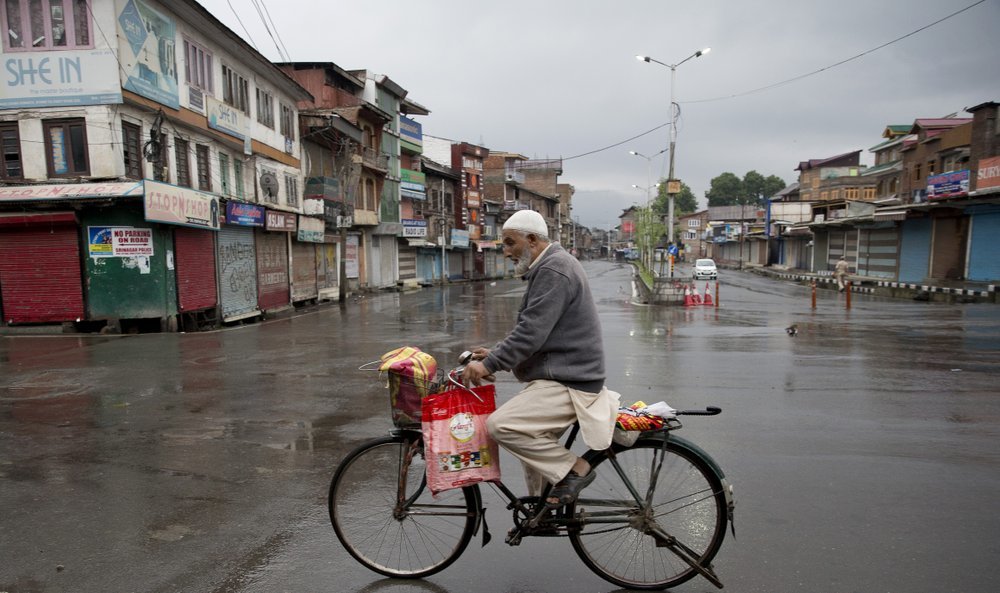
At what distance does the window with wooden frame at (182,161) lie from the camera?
17.2 metres

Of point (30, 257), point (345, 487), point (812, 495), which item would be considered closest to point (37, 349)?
point (30, 257)

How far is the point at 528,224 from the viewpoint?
3.42 metres

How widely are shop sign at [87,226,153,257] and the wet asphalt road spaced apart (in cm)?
409

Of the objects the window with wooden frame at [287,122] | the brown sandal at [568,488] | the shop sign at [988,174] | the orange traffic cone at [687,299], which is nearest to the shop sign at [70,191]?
the window with wooden frame at [287,122]

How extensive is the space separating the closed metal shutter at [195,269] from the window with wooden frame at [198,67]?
450 centimetres

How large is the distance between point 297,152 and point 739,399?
23514 mm

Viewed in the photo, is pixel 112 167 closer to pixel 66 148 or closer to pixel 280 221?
pixel 66 148

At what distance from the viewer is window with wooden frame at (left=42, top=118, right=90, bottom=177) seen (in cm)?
1467

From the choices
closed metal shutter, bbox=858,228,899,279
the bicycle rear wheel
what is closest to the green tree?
closed metal shutter, bbox=858,228,899,279

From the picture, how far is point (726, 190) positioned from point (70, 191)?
388 ft

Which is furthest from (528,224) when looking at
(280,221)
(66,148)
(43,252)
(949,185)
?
(949,185)

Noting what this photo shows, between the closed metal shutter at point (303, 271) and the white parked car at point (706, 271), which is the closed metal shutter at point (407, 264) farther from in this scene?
the white parked car at point (706, 271)

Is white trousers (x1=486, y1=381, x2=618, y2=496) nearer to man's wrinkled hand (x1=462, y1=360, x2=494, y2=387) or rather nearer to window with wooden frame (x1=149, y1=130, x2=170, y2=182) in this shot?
man's wrinkled hand (x1=462, y1=360, x2=494, y2=387)

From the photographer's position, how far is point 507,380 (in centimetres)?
889
